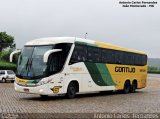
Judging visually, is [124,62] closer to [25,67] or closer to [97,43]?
[97,43]

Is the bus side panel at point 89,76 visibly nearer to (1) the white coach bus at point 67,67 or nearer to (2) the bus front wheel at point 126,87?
(1) the white coach bus at point 67,67

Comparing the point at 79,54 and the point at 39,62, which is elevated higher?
the point at 79,54

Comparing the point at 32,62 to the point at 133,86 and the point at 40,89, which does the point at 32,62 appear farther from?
the point at 133,86

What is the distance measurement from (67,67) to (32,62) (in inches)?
80.1

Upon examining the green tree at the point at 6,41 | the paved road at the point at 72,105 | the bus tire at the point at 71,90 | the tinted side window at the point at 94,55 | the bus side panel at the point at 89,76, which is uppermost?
the green tree at the point at 6,41

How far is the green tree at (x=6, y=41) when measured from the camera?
255 ft

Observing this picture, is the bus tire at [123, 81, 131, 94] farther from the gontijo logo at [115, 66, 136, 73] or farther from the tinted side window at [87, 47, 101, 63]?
the tinted side window at [87, 47, 101, 63]

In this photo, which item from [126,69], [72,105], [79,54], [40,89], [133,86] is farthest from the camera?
[133,86]

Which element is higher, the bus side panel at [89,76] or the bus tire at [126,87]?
the bus side panel at [89,76]

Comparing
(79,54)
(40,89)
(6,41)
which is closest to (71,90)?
(79,54)

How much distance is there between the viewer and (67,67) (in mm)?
22969

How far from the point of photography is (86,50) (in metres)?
24.9

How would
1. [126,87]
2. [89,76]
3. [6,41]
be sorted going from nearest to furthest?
[89,76] → [126,87] → [6,41]

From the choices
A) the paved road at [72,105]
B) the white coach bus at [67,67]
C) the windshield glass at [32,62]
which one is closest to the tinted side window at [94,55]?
the white coach bus at [67,67]
